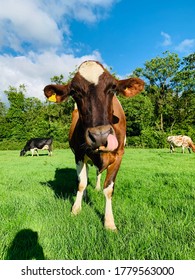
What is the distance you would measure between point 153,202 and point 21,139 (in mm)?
46010

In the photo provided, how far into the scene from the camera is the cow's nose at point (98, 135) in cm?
293

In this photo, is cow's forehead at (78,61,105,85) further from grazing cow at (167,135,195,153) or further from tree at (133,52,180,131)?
tree at (133,52,180,131)

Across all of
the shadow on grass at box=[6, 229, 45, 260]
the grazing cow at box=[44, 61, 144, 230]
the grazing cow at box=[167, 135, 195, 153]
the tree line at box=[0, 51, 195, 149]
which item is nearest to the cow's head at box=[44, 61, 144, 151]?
the grazing cow at box=[44, 61, 144, 230]

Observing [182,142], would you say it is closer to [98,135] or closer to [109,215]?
[109,215]

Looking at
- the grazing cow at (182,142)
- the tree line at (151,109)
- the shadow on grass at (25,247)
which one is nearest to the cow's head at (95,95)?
the shadow on grass at (25,247)

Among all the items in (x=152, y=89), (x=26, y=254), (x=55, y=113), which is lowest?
(x=26, y=254)

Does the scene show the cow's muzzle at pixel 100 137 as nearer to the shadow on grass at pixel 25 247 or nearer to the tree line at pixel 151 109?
the shadow on grass at pixel 25 247

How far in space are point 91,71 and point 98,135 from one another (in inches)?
39.6

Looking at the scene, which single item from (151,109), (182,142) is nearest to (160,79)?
(151,109)

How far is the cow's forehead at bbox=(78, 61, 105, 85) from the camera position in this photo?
3385mm
